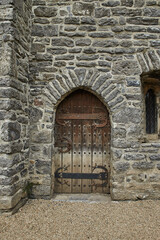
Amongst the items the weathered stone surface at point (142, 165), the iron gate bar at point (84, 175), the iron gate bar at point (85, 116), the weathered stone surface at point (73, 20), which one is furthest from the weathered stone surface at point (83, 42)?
the iron gate bar at point (84, 175)

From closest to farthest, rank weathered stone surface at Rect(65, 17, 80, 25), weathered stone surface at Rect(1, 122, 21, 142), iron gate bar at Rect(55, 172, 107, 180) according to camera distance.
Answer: weathered stone surface at Rect(1, 122, 21, 142), weathered stone surface at Rect(65, 17, 80, 25), iron gate bar at Rect(55, 172, 107, 180)

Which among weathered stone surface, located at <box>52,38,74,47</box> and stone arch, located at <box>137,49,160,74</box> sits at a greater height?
weathered stone surface, located at <box>52,38,74,47</box>

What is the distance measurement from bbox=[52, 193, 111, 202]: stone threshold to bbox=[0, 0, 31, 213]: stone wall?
72 cm

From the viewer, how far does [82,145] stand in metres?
3.34

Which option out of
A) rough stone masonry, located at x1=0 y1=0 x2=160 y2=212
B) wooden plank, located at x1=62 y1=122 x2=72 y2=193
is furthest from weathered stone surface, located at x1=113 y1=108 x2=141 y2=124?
wooden plank, located at x1=62 y1=122 x2=72 y2=193

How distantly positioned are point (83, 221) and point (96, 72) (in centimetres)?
250

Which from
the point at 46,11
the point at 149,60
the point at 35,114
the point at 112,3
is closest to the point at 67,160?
the point at 35,114

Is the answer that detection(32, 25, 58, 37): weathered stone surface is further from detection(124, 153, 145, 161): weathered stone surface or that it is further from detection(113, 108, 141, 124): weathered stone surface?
detection(124, 153, 145, 161): weathered stone surface

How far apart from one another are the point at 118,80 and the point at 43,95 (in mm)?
1450

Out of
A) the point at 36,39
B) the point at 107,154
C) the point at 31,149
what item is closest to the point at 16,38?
the point at 36,39

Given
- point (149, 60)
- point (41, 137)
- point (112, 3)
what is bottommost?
point (41, 137)

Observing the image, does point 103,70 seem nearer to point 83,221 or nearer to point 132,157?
point 132,157

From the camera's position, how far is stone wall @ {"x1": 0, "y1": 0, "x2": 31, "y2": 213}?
8.19 ft

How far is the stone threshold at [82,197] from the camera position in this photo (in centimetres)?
305
